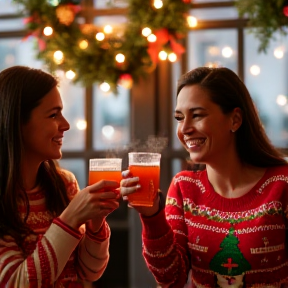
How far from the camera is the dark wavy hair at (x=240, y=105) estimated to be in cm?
207

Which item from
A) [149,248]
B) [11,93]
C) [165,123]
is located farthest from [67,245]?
[165,123]

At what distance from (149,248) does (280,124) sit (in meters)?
2.23

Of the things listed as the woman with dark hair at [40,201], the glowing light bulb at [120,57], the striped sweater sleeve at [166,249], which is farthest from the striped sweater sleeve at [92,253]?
the glowing light bulb at [120,57]

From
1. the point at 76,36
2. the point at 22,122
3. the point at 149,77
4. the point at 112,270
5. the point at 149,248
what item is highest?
the point at 76,36

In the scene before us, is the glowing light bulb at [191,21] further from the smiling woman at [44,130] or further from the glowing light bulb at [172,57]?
the smiling woman at [44,130]

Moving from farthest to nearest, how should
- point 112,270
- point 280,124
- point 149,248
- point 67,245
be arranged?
point 112,270 < point 280,124 < point 149,248 < point 67,245

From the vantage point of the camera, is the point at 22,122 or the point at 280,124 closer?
the point at 22,122

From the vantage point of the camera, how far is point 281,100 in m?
3.84

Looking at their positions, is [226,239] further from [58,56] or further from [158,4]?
[58,56]

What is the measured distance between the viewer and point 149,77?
3975mm

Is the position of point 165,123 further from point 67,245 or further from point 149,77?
point 67,245

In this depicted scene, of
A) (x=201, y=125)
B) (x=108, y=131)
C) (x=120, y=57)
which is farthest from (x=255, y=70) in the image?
(x=201, y=125)

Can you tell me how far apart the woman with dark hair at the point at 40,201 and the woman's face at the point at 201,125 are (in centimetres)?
45

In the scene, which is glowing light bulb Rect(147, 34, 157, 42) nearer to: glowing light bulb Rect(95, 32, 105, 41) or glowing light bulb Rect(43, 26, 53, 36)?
glowing light bulb Rect(95, 32, 105, 41)
